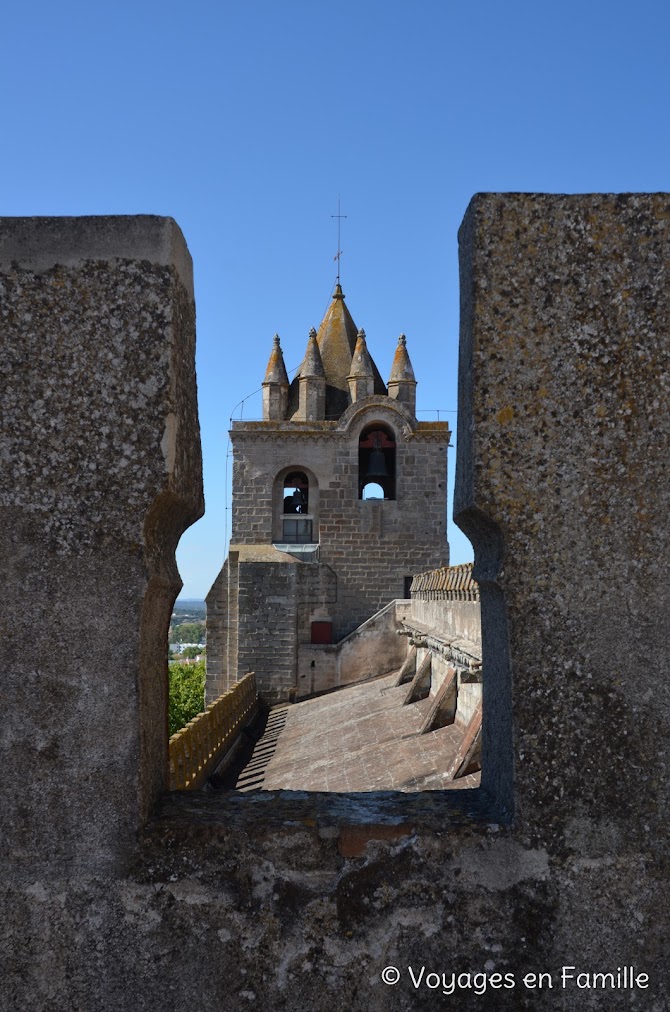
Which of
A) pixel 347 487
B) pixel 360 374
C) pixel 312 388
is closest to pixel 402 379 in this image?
pixel 360 374

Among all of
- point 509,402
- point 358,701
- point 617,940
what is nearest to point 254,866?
point 617,940

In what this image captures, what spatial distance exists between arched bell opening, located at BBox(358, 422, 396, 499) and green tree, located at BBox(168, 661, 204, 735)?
7.01m

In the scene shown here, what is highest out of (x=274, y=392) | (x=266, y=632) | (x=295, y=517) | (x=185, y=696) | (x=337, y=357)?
(x=337, y=357)

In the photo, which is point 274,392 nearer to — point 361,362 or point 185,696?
point 361,362

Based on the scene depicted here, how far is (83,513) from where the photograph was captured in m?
2.26

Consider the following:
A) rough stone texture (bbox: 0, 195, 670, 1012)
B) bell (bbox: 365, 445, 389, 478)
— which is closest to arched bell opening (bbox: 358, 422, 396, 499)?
bell (bbox: 365, 445, 389, 478)

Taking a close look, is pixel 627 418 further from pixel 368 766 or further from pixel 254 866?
pixel 368 766

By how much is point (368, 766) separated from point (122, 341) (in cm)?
735

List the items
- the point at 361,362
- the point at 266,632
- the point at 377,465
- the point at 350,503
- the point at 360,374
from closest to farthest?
the point at 266,632
the point at 350,503
the point at 377,465
the point at 360,374
the point at 361,362

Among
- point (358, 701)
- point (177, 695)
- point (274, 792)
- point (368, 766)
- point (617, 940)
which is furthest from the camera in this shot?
point (177, 695)

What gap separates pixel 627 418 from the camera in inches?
89.1

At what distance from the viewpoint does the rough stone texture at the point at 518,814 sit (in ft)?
7.07

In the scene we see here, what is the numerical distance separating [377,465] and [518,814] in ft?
65.8

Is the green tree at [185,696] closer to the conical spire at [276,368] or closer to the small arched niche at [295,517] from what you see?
the small arched niche at [295,517]
